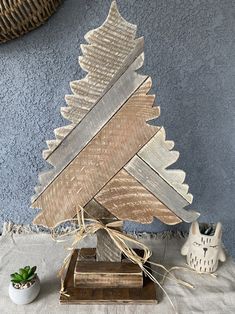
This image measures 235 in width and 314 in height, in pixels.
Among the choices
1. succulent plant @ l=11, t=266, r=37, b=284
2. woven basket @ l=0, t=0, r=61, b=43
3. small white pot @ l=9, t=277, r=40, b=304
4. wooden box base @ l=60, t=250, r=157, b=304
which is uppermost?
woven basket @ l=0, t=0, r=61, b=43

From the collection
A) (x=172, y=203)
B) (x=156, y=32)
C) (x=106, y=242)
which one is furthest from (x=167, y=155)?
(x=156, y=32)

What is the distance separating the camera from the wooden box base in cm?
66

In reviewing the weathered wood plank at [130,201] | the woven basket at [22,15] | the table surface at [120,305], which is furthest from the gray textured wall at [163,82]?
the weathered wood plank at [130,201]

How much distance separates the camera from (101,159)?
0.66 meters

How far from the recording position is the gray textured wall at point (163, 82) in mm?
822

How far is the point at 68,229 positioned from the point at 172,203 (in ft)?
1.09

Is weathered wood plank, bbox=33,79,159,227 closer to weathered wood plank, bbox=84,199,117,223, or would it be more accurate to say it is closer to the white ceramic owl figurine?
weathered wood plank, bbox=84,199,117,223

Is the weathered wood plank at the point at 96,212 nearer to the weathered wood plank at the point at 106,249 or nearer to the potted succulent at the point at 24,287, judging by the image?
the weathered wood plank at the point at 106,249

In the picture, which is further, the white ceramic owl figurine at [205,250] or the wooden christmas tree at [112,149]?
the white ceramic owl figurine at [205,250]

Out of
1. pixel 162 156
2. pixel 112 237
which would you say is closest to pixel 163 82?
pixel 162 156

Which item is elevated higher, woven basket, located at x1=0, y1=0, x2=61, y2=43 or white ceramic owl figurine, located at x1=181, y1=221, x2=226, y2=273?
woven basket, located at x1=0, y1=0, x2=61, y2=43

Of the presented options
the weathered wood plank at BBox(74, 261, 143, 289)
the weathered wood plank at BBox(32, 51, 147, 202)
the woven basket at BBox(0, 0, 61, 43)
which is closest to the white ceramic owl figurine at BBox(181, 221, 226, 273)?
the weathered wood plank at BBox(74, 261, 143, 289)

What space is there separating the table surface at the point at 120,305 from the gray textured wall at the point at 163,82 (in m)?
0.13

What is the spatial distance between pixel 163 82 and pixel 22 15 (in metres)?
0.32
